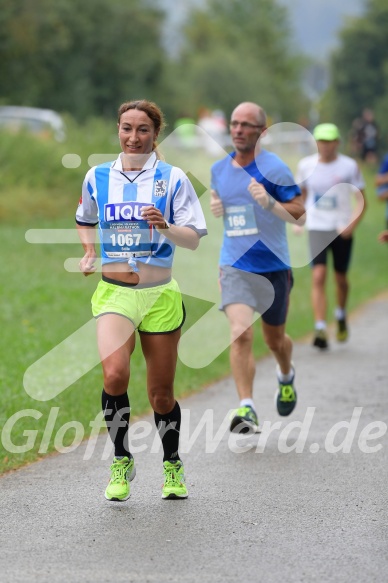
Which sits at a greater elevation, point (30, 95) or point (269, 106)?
point (269, 106)

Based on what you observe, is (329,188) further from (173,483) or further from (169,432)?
(173,483)

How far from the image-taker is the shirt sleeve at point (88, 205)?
21.7 feet

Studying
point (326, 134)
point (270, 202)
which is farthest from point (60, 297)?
point (270, 202)

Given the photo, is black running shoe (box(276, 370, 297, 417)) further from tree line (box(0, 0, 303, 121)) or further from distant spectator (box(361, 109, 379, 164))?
distant spectator (box(361, 109, 379, 164))

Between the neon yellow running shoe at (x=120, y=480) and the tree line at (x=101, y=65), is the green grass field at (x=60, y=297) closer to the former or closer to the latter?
the neon yellow running shoe at (x=120, y=480)

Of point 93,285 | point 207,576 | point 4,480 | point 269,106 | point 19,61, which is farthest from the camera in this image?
point 269,106

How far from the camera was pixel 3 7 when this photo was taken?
3856cm

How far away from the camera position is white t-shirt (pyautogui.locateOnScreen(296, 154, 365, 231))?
1312 cm

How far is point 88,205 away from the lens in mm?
6711

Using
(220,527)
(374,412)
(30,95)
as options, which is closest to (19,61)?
(30,95)

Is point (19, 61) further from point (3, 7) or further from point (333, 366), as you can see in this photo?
point (333, 366)

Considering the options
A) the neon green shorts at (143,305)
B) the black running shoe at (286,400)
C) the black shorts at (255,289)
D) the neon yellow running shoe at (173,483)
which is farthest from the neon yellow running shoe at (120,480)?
the black running shoe at (286,400)

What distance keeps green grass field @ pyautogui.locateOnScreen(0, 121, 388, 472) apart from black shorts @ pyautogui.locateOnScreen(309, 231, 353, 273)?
1112 mm

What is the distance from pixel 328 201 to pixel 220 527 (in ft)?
24.5
